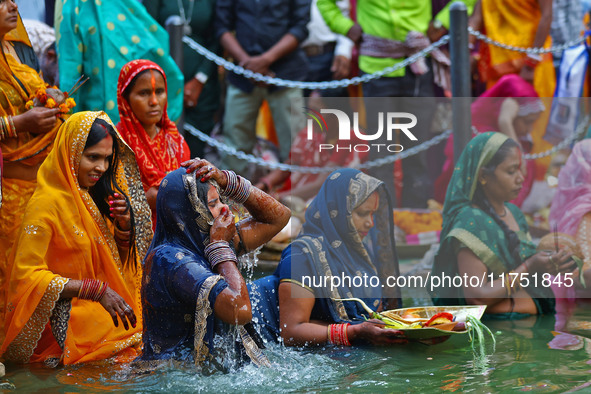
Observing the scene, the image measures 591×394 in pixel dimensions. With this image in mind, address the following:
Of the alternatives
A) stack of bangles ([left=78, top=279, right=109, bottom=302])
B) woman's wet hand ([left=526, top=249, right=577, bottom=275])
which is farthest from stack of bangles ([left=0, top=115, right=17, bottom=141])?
woman's wet hand ([left=526, top=249, right=577, bottom=275])

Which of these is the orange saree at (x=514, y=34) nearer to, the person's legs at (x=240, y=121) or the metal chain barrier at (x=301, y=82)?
the metal chain barrier at (x=301, y=82)

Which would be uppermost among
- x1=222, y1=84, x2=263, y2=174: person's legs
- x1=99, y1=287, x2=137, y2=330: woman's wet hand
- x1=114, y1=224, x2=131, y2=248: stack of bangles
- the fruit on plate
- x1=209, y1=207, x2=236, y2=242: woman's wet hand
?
x1=222, y1=84, x2=263, y2=174: person's legs

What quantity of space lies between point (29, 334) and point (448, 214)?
250 centimetres

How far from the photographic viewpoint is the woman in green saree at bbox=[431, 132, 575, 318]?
4.94 m

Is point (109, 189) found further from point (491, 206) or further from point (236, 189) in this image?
point (491, 206)

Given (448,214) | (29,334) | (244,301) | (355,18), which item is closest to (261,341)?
(244,301)

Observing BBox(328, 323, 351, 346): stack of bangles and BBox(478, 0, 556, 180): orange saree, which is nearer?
BBox(328, 323, 351, 346): stack of bangles

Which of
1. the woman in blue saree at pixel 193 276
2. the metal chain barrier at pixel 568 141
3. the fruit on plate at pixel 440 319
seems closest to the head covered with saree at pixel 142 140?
the woman in blue saree at pixel 193 276

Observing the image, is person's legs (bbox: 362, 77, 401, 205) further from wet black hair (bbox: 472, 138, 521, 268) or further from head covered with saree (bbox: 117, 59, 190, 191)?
head covered with saree (bbox: 117, 59, 190, 191)

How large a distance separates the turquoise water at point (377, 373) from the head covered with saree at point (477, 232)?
599 mm

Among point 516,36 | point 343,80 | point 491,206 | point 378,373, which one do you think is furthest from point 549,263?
point 516,36

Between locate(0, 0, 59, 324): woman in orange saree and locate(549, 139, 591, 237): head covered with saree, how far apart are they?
125 inches

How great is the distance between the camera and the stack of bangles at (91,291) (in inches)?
158

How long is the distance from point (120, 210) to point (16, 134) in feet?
2.48
